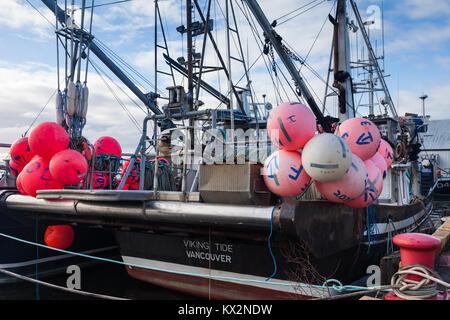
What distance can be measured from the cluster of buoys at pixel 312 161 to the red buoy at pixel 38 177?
13.8 ft

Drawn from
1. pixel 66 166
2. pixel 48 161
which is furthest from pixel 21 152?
pixel 66 166

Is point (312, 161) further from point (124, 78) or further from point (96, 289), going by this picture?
point (124, 78)

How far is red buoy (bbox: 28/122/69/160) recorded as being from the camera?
628 centimetres

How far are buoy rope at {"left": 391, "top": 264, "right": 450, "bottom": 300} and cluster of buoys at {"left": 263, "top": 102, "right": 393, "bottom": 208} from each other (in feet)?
4.00

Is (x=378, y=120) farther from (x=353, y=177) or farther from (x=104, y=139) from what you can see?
→ (x=104, y=139)

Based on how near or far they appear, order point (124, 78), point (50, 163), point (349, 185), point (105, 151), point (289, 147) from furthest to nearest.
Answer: point (124, 78), point (105, 151), point (50, 163), point (289, 147), point (349, 185)

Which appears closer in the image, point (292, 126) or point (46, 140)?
point (292, 126)

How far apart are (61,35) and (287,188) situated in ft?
26.6

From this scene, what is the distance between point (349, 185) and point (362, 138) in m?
0.84

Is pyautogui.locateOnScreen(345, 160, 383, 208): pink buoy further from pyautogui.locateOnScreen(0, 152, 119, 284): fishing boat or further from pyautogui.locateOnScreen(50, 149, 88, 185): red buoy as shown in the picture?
pyautogui.locateOnScreen(0, 152, 119, 284): fishing boat

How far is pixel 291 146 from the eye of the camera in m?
4.48

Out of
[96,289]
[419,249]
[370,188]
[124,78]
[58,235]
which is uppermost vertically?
[124,78]

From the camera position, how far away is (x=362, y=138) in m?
4.79

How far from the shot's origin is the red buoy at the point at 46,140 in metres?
6.28
